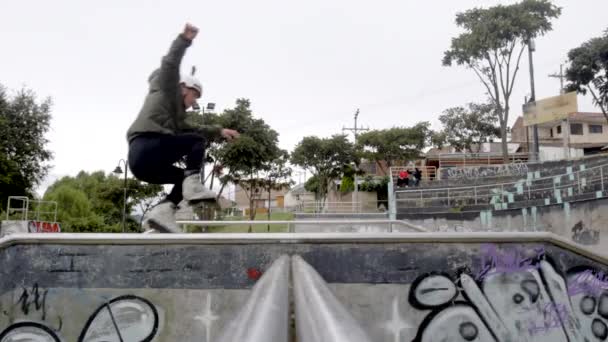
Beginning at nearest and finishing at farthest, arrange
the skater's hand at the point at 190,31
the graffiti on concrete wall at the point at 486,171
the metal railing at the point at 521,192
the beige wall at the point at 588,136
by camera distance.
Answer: the skater's hand at the point at 190,31, the metal railing at the point at 521,192, the graffiti on concrete wall at the point at 486,171, the beige wall at the point at 588,136

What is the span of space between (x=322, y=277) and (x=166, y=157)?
2.03 m

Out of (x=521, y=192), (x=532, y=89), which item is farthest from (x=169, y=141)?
(x=532, y=89)

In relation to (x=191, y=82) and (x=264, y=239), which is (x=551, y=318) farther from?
(x=191, y=82)

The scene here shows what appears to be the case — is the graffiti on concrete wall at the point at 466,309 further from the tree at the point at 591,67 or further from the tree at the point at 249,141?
the tree at the point at 591,67

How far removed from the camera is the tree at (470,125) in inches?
1877

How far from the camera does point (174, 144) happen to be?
486 cm

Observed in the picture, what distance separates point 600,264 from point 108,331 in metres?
4.06

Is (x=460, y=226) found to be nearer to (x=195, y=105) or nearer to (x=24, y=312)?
(x=195, y=105)

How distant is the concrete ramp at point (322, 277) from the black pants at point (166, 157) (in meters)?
1.03

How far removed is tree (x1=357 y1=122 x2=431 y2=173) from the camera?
151 ft

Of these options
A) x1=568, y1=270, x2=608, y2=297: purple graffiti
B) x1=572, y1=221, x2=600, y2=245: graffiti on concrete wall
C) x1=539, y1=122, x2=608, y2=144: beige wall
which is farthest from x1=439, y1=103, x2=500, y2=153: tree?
x1=568, y1=270, x2=608, y2=297: purple graffiti

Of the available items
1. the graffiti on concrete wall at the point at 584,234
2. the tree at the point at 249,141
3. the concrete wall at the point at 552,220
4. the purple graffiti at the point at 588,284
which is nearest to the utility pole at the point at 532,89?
the concrete wall at the point at 552,220

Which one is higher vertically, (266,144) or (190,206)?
(266,144)

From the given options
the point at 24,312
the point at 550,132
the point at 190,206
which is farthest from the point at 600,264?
the point at 550,132
